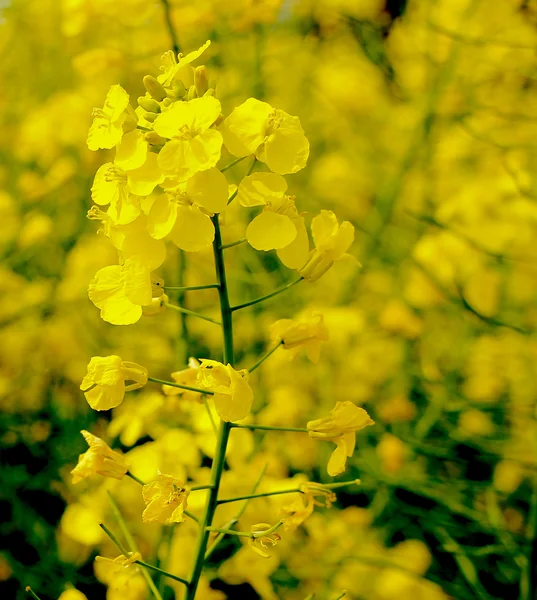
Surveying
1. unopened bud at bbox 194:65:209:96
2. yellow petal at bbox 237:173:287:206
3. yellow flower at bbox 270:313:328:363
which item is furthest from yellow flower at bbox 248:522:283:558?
unopened bud at bbox 194:65:209:96

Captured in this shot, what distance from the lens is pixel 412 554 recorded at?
158cm

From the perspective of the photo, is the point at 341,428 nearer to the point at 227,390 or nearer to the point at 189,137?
the point at 227,390

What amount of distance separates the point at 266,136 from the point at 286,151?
0.02m

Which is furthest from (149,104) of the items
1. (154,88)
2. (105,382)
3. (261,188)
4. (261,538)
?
(261,538)

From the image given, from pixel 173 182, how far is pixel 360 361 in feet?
4.28

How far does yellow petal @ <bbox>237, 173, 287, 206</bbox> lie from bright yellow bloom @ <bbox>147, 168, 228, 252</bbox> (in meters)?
0.03

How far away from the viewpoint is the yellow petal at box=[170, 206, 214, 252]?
62 centimetres

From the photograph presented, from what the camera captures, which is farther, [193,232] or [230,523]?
[230,523]

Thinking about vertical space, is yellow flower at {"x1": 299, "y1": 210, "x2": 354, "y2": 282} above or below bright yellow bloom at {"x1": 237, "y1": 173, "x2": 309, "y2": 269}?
Result: below

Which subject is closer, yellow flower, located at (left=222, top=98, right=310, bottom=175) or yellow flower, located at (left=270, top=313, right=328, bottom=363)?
yellow flower, located at (left=222, top=98, right=310, bottom=175)

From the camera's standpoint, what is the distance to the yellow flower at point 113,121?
2.06 feet

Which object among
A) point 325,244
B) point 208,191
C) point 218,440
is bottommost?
point 218,440

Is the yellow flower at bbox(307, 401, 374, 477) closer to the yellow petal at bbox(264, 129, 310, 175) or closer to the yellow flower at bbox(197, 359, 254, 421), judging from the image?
the yellow flower at bbox(197, 359, 254, 421)

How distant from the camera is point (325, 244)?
73 cm
